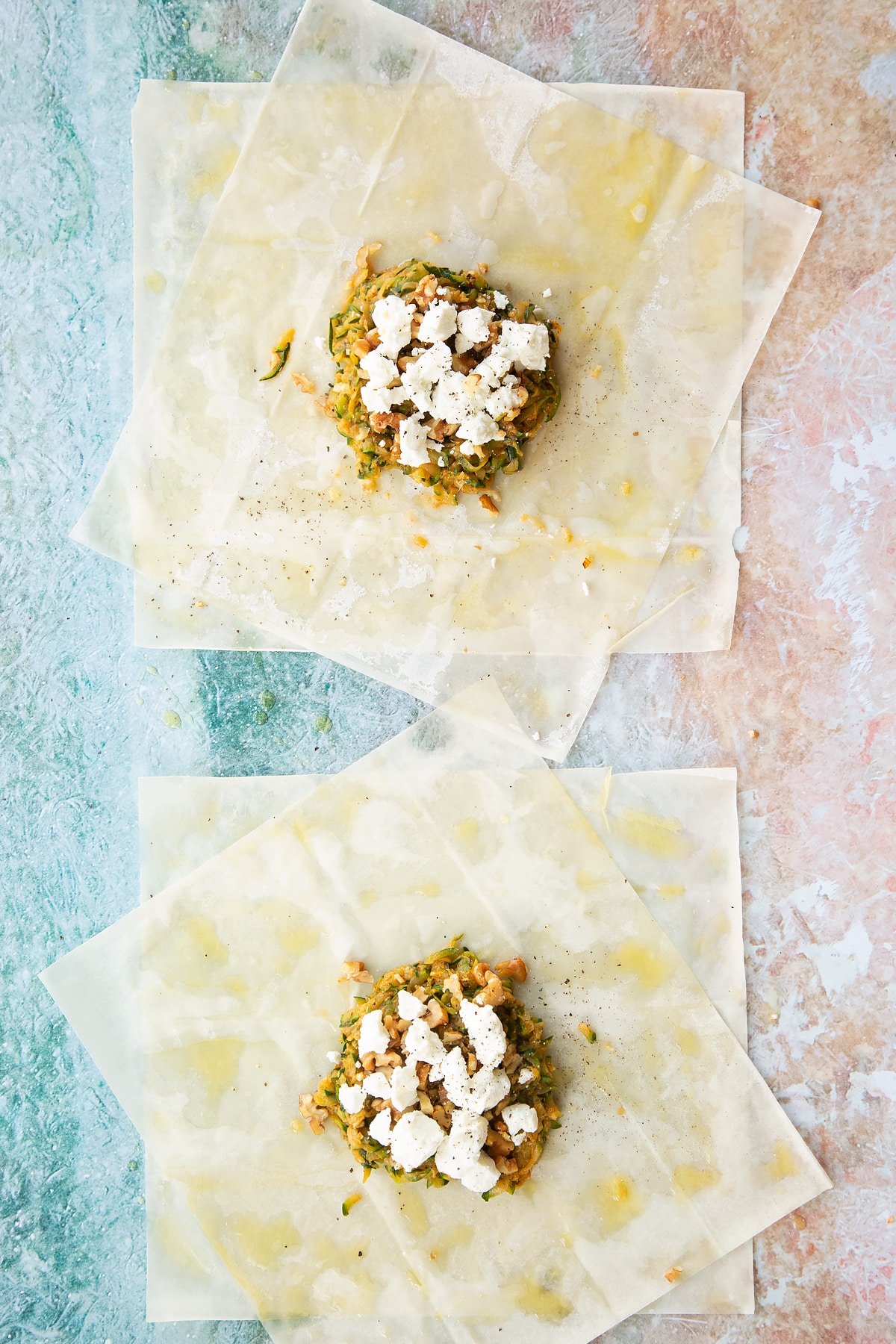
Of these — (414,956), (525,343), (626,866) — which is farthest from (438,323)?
(414,956)

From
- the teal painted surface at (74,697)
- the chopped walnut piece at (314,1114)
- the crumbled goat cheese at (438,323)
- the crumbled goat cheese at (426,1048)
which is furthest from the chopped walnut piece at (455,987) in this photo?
the crumbled goat cheese at (438,323)

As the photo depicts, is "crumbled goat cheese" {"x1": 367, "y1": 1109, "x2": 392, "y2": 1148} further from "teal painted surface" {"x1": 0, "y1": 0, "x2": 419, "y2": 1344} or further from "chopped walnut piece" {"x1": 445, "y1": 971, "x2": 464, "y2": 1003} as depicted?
"teal painted surface" {"x1": 0, "y1": 0, "x2": 419, "y2": 1344}

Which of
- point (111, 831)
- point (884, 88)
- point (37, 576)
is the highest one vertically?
point (884, 88)

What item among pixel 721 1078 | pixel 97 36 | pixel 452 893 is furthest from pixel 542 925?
pixel 97 36

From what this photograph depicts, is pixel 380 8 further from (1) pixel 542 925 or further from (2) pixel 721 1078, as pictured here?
(2) pixel 721 1078

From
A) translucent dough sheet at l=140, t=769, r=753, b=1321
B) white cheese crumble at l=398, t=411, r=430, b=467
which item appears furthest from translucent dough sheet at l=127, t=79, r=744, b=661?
white cheese crumble at l=398, t=411, r=430, b=467

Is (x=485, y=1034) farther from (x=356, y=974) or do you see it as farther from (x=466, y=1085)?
(x=356, y=974)
